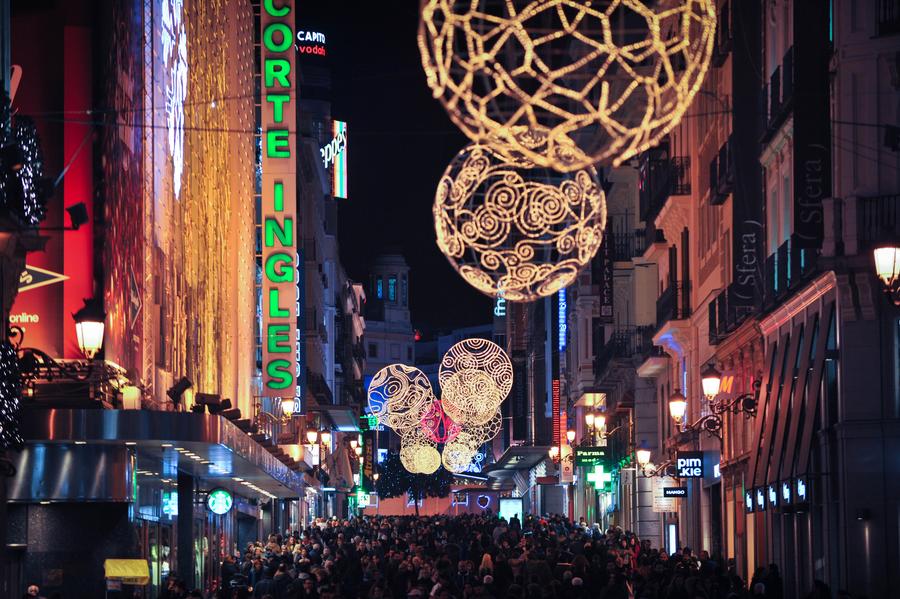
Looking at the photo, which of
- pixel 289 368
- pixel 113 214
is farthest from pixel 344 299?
pixel 113 214

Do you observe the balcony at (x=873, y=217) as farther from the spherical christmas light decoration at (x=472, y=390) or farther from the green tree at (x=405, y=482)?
the green tree at (x=405, y=482)

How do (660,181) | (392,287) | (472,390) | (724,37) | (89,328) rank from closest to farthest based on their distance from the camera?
(89,328) → (724,37) → (660,181) → (472,390) → (392,287)

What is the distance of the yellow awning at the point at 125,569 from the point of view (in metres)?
21.8

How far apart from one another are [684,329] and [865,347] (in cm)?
1955

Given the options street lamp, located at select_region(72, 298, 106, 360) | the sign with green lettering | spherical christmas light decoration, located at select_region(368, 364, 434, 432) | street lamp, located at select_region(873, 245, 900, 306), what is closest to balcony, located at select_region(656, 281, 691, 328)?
spherical christmas light decoration, located at select_region(368, 364, 434, 432)

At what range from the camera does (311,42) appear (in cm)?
11469

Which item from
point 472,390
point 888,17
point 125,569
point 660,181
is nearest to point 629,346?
point 472,390

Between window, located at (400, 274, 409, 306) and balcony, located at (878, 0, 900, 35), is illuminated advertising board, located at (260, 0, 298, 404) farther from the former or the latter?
window, located at (400, 274, 409, 306)

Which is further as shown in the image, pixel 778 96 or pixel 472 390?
pixel 472 390

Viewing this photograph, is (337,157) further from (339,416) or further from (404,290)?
(404,290)

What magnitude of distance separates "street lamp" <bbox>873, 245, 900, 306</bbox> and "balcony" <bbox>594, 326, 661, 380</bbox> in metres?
33.5

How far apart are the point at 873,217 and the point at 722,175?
443 inches

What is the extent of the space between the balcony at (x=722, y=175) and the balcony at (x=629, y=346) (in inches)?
498

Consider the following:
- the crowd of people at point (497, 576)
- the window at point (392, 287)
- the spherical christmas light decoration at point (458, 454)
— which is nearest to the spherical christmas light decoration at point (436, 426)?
the spherical christmas light decoration at point (458, 454)
